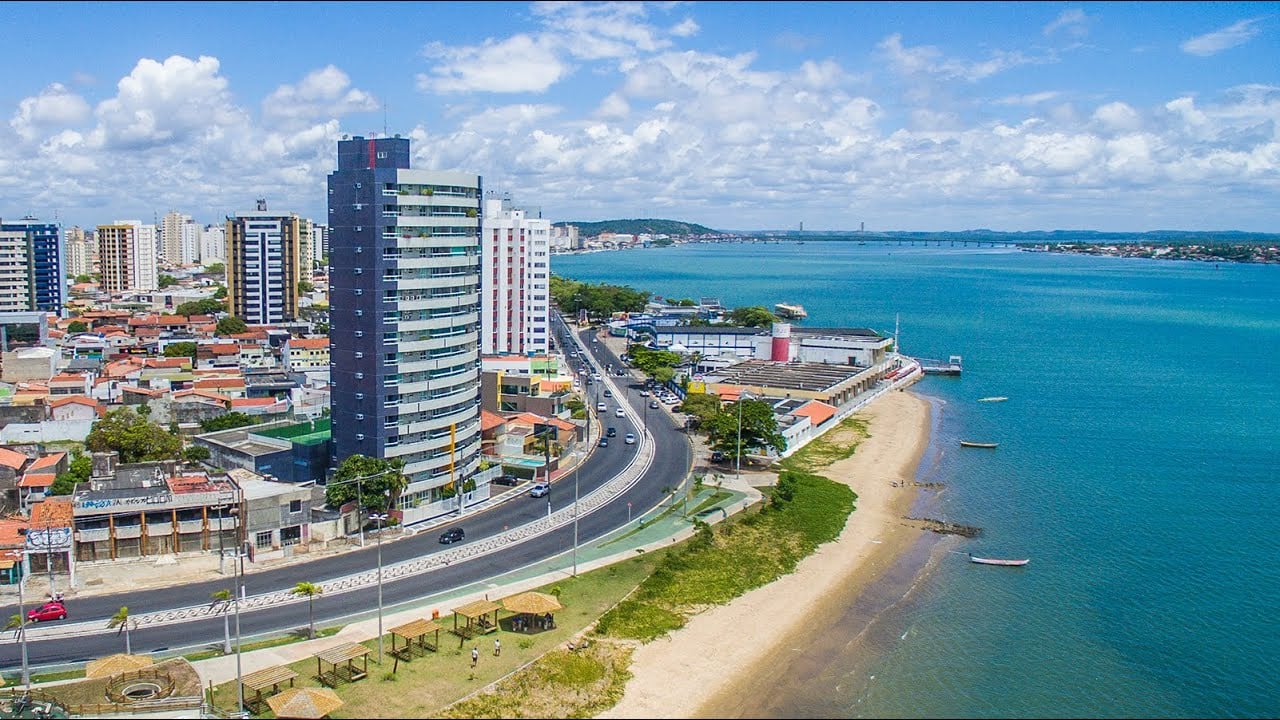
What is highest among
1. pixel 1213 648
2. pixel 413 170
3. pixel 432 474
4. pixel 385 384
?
pixel 413 170

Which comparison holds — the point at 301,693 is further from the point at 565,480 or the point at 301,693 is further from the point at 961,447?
the point at 961,447

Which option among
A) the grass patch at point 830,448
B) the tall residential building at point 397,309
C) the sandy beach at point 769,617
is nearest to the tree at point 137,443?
the tall residential building at point 397,309

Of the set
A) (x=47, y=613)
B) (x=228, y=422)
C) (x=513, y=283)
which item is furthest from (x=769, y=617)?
(x=513, y=283)

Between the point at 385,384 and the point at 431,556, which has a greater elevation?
the point at 385,384

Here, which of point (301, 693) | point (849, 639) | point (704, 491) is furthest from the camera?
point (704, 491)

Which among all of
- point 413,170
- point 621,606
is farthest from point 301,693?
point 413,170

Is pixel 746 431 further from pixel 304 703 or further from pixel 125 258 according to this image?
pixel 125 258

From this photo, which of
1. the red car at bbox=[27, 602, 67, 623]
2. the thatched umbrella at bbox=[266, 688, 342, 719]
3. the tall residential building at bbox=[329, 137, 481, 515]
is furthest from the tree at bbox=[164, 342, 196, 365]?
the thatched umbrella at bbox=[266, 688, 342, 719]

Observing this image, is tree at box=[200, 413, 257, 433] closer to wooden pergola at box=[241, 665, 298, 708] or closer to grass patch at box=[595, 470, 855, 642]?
grass patch at box=[595, 470, 855, 642]
